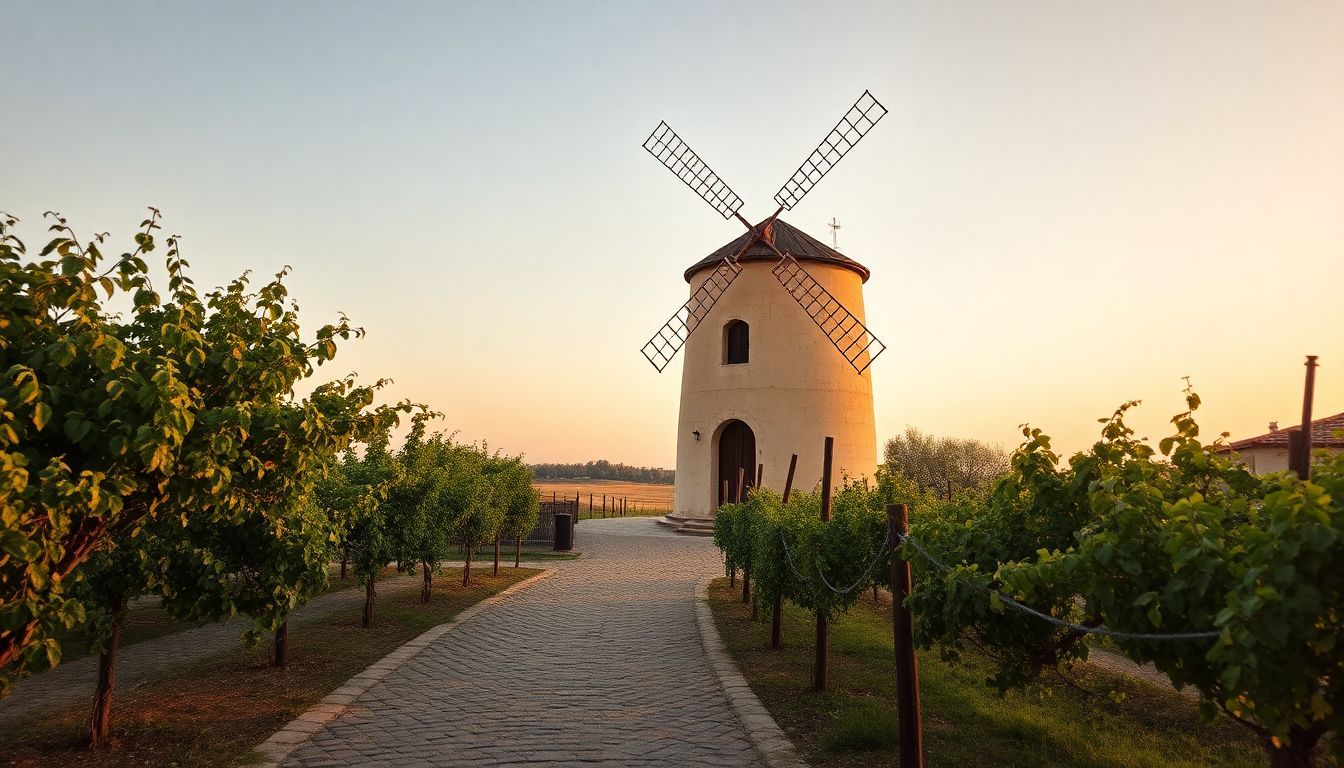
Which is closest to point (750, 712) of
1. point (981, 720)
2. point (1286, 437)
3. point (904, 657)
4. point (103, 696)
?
point (981, 720)

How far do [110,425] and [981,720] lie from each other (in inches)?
248

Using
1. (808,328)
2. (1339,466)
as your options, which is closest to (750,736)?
(1339,466)

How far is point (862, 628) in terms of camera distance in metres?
10.2

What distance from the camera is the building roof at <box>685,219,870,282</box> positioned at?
80.4 feet

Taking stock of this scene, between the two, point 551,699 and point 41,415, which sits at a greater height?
point 41,415

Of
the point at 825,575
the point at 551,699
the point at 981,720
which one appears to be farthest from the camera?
the point at 825,575

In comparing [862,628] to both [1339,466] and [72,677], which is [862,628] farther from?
[72,677]

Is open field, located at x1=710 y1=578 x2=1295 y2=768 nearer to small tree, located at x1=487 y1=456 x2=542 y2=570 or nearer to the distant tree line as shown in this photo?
small tree, located at x1=487 y1=456 x2=542 y2=570

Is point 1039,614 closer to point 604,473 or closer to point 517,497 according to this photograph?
point 517,497

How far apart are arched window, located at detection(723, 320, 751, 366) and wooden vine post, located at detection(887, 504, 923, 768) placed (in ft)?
64.8

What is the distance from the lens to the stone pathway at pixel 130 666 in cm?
695

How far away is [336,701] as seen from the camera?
22.0 feet

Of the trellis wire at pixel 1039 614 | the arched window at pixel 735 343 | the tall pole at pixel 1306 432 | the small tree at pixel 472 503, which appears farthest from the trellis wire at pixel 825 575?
the arched window at pixel 735 343

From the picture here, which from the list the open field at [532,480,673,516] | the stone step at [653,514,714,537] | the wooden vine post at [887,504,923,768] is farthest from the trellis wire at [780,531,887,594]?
the open field at [532,480,673,516]
